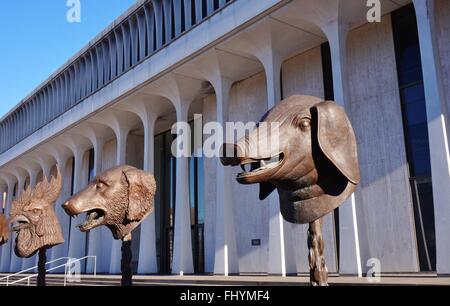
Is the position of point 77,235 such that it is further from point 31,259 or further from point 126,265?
point 126,265

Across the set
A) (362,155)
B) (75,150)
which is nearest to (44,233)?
(362,155)

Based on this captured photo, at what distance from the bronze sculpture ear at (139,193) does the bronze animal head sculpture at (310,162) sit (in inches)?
78.1

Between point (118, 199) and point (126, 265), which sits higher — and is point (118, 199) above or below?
above

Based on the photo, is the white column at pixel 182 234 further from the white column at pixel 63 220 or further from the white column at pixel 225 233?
the white column at pixel 63 220

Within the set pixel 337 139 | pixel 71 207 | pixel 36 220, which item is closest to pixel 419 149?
pixel 36 220

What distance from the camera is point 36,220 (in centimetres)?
636

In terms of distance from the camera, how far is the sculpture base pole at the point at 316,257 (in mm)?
2928

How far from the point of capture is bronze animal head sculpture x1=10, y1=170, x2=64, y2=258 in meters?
6.29

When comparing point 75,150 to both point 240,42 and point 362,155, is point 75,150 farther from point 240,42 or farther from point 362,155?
point 362,155

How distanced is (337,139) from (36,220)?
195 inches

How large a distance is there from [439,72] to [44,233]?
12035 millimetres

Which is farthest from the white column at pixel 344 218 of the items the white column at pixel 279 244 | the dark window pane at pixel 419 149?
the dark window pane at pixel 419 149

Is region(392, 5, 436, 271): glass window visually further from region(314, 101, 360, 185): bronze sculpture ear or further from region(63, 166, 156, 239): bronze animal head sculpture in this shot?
region(314, 101, 360, 185): bronze sculpture ear
